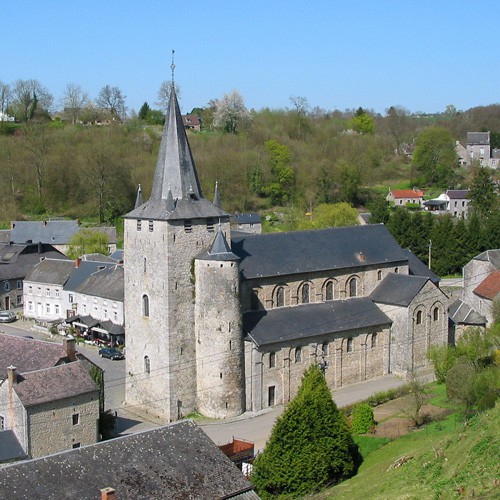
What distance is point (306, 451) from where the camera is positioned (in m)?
25.0

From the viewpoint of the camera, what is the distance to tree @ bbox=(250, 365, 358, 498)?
2464 cm

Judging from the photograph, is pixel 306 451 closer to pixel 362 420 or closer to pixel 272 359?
pixel 362 420

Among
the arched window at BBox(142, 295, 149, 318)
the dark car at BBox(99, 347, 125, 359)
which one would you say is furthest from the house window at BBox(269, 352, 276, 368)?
the dark car at BBox(99, 347, 125, 359)

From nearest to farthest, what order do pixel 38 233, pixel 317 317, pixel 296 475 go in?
pixel 296 475
pixel 317 317
pixel 38 233

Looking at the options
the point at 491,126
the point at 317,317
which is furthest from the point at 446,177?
the point at 317,317

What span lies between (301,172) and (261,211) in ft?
27.8

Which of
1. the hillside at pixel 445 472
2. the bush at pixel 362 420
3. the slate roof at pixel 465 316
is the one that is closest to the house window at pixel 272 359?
the bush at pixel 362 420

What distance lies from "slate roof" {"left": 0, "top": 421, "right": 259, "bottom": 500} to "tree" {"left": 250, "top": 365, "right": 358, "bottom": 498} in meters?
3.51

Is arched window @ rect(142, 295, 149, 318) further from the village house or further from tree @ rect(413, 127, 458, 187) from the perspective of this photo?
tree @ rect(413, 127, 458, 187)

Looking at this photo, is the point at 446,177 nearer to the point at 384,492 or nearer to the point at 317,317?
the point at 317,317

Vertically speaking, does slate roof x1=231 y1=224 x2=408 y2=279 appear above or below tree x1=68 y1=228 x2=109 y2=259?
above

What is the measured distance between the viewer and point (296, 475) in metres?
24.6

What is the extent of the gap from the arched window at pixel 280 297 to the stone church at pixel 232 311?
5 centimetres

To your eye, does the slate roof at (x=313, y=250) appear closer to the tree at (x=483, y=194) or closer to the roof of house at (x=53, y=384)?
the roof of house at (x=53, y=384)
